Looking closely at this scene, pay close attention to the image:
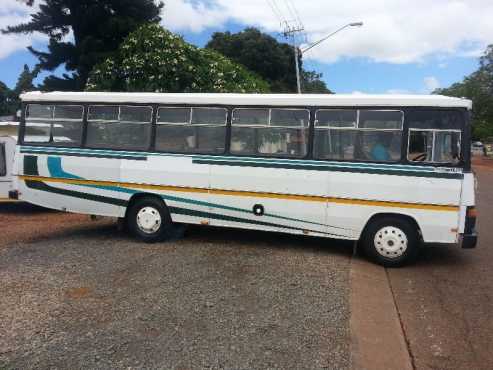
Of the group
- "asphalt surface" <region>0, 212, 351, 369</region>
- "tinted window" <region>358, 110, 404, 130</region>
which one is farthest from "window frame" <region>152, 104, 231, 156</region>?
"tinted window" <region>358, 110, 404, 130</region>

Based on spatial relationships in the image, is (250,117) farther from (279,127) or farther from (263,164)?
(263,164)

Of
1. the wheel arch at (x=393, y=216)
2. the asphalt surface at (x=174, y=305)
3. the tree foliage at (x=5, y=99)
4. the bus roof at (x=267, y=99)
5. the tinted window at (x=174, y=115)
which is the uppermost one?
the tree foliage at (x=5, y=99)

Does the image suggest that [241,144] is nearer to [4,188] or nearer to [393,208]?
[393,208]

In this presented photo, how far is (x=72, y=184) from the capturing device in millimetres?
9344

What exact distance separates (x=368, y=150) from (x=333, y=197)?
0.97 m

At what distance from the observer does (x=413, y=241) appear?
7836mm

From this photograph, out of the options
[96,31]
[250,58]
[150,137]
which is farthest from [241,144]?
[250,58]

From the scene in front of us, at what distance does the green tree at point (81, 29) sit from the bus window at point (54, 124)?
1696 cm

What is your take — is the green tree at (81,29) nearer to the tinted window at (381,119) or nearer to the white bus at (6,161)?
the white bus at (6,161)

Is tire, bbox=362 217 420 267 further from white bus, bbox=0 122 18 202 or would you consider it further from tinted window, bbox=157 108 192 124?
white bus, bbox=0 122 18 202

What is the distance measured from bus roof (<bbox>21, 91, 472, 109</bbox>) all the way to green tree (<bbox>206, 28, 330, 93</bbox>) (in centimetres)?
3825

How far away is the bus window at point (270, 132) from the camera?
8.30m

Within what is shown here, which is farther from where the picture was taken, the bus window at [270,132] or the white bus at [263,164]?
the bus window at [270,132]

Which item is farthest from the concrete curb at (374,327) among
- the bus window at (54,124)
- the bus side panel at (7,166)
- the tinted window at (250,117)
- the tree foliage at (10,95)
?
the tree foliage at (10,95)
